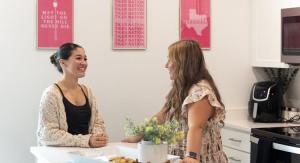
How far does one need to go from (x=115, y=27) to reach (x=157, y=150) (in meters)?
1.75

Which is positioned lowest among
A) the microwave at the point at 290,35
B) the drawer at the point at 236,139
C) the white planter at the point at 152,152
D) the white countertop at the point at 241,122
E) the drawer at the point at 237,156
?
the drawer at the point at 237,156

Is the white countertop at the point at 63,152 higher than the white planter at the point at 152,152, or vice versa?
the white planter at the point at 152,152

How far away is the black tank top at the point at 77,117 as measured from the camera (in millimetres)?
2947

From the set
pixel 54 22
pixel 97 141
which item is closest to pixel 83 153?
pixel 97 141

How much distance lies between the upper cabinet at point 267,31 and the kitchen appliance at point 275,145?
27.7 inches

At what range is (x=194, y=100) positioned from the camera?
2.45 meters

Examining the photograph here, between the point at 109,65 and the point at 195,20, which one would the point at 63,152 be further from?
the point at 195,20

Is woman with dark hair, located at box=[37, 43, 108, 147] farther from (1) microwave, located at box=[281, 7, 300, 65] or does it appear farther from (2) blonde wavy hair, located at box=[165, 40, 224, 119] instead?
(1) microwave, located at box=[281, 7, 300, 65]

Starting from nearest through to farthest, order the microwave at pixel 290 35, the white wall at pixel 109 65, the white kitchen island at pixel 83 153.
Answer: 1. the white kitchen island at pixel 83 153
2. the white wall at pixel 109 65
3. the microwave at pixel 290 35

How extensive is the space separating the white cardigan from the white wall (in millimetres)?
659

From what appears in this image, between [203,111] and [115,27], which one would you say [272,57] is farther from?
[203,111]

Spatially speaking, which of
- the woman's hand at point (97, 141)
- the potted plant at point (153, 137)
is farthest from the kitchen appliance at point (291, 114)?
the potted plant at point (153, 137)

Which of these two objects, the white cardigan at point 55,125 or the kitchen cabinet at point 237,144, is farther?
the kitchen cabinet at point 237,144

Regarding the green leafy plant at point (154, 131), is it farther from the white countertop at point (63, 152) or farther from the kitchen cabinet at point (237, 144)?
the kitchen cabinet at point (237, 144)
